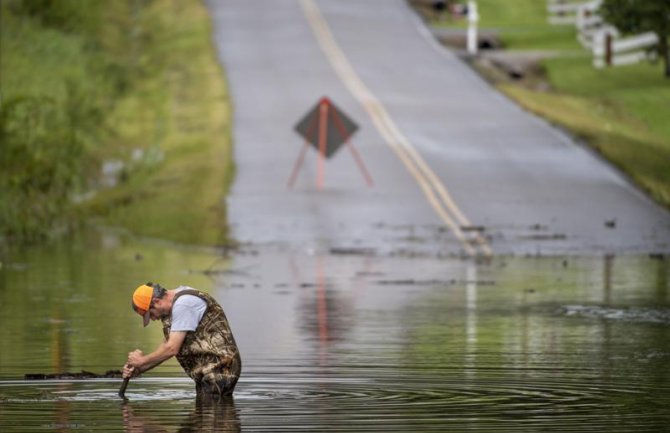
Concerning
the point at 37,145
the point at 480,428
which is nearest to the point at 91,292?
the point at 37,145

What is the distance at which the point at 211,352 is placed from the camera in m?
14.8

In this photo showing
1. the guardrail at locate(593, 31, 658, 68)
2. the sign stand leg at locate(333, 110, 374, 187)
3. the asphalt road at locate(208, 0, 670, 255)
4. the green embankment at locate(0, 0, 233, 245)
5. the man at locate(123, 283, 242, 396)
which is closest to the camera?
the man at locate(123, 283, 242, 396)

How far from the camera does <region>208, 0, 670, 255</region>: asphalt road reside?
32.1 metres

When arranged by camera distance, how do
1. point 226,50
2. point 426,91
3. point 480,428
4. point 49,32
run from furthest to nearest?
point 226,50 < point 426,91 < point 49,32 < point 480,428

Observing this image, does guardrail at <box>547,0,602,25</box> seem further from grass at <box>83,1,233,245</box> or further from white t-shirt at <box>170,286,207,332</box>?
white t-shirt at <box>170,286,207,332</box>

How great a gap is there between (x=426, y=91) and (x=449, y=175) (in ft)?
47.4

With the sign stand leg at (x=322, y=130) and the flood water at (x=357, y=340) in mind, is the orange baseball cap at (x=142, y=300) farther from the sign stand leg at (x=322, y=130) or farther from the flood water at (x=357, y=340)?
the sign stand leg at (x=322, y=130)

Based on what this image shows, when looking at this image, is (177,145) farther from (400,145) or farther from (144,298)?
(144,298)

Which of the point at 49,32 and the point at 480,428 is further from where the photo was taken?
the point at 49,32

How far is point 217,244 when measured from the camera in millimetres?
31484

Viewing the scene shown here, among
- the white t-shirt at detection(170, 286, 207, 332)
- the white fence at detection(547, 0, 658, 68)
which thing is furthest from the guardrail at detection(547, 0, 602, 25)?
the white t-shirt at detection(170, 286, 207, 332)

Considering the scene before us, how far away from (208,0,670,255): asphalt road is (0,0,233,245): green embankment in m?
0.83

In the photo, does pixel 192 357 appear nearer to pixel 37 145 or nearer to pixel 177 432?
pixel 177 432

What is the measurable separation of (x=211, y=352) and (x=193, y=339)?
17 centimetres
